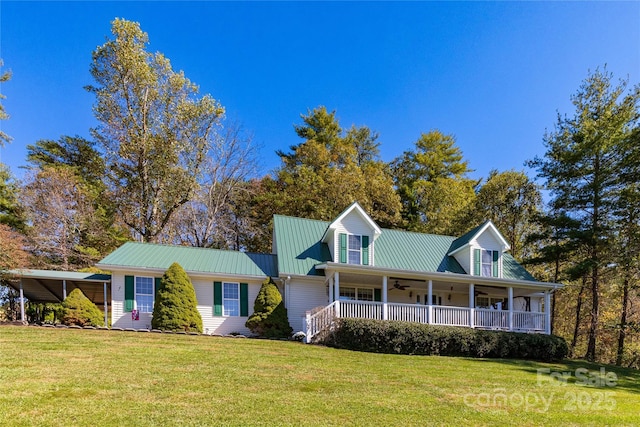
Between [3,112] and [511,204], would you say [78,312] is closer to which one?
[3,112]

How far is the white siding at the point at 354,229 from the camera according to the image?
16.9 meters

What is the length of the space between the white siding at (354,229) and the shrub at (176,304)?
624 cm

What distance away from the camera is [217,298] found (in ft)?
51.2

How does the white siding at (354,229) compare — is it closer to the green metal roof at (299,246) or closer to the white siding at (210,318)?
the green metal roof at (299,246)

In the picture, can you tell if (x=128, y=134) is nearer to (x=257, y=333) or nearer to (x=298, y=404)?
(x=257, y=333)

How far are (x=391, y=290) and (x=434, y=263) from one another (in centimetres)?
253

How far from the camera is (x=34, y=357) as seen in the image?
785 cm

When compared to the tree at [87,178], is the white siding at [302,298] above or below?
below

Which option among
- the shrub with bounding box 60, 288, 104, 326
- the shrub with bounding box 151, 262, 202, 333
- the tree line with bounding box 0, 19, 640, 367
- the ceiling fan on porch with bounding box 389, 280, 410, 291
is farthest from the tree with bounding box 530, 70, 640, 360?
the shrub with bounding box 60, 288, 104, 326

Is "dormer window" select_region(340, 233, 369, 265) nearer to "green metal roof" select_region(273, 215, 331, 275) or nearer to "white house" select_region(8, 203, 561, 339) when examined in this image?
"white house" select_region(8, 203, 561, 339)

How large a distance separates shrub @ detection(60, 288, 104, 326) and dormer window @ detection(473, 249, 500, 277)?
16.4 m

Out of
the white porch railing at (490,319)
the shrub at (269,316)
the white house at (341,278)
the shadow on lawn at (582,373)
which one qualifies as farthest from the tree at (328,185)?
the shadow on lawn at (582,373)

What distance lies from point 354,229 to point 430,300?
174 inches

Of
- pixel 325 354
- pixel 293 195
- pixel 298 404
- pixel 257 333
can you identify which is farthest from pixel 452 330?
pixel 293 195
